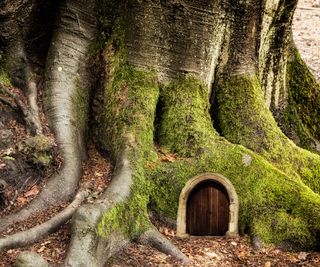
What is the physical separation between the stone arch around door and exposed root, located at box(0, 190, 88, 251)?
1.07 metres

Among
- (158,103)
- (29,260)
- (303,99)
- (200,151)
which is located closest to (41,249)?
(29,260)

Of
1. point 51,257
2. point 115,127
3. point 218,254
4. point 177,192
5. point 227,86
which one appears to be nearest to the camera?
point 51,257

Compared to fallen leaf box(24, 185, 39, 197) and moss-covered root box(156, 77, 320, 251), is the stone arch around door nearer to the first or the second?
moss-covered root box(156, 77, 320, 251)

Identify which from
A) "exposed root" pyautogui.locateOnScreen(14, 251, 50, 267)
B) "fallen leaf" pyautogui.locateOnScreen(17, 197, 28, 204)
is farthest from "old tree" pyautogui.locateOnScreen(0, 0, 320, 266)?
"exposed root" pyautogui.locateOnScreen(14, 251, 50, 267)

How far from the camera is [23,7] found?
6.07m

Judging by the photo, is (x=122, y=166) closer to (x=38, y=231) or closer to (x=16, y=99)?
(x=38, y=231)

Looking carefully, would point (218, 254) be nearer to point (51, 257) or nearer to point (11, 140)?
point (51, 257)

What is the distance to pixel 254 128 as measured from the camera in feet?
20.8

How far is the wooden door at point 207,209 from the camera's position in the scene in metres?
5.48

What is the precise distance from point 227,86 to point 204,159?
132 centimetres

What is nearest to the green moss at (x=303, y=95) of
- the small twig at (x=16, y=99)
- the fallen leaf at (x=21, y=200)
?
the small twig at (x=16, y=99)

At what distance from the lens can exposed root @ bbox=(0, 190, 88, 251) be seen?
173 inches

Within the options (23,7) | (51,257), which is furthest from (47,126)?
(51,257)

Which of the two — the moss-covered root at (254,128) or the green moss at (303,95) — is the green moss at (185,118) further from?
the green moss at (303,95)
